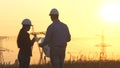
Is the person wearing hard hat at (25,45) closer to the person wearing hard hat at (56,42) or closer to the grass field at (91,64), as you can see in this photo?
the person wearing hard hat at (56,42)

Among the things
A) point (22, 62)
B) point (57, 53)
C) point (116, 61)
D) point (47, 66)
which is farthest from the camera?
point (116, 61)

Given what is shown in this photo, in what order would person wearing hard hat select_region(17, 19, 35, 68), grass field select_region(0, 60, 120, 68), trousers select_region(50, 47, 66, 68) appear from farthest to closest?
1. grass field select_region(0, 60, 120, 68)
2. person wearing hard hat select_region(17, 19, 35, 68)
3. trousers select_region(50, 47, 66, 68)

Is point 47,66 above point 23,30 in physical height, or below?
below

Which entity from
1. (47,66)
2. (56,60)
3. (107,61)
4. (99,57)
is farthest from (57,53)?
(99,57)

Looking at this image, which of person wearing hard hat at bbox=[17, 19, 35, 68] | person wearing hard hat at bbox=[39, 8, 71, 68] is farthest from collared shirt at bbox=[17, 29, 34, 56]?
person wearing hard hat at bbox=[39, 8, 71, 68]

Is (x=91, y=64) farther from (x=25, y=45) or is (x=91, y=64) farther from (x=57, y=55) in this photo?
(x=57, y=55)

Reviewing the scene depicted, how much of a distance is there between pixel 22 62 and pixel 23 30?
93 centimetres

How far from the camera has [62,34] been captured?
15703 mm

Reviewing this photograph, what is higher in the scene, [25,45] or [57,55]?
[25,45]

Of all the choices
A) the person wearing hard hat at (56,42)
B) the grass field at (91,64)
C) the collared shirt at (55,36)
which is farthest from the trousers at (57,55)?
the grass field at (91,64)

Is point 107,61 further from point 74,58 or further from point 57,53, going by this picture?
point 57,53

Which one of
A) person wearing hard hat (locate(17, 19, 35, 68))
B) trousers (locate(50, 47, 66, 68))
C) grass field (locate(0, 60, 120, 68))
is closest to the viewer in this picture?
trousers (locate(50, 47, 66, 68))

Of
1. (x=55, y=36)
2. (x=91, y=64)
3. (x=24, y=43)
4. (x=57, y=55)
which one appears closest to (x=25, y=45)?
(x=24, y=43)

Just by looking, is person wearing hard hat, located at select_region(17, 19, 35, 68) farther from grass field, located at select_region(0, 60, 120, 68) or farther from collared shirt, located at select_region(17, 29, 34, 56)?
grass field, located at select_region(0, 60, 120, 68)
